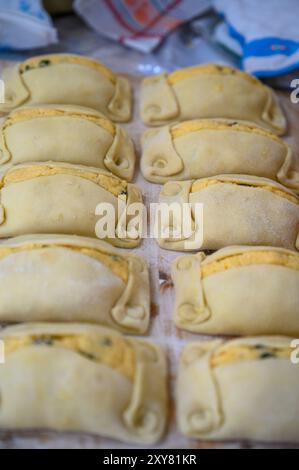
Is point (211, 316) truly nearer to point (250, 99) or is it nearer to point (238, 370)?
point (238, 370)

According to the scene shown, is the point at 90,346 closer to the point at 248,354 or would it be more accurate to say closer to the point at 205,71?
the point at 248,354

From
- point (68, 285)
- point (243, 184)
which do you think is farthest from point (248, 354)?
point (243, 184)

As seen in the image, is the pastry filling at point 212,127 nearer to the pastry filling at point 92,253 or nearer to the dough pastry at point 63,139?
the dough pastry at point 63,139

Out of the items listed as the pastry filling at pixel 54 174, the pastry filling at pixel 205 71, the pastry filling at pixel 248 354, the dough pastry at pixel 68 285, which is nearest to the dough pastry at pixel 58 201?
the pastry filling at pixel 54 174

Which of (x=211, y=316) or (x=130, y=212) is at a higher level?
(x=130, y=212)

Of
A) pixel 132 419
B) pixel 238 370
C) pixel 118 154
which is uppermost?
pixel 118 154

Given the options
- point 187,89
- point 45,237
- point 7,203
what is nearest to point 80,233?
point 45,237
